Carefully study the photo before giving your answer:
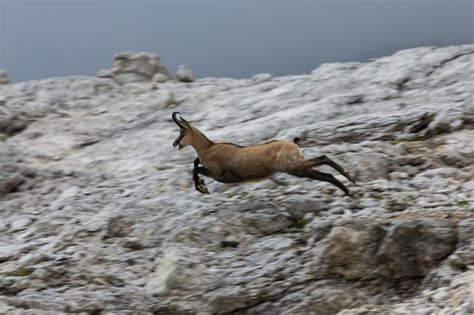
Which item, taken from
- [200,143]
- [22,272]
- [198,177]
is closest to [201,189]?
[198,177]

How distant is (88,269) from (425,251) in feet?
18.0

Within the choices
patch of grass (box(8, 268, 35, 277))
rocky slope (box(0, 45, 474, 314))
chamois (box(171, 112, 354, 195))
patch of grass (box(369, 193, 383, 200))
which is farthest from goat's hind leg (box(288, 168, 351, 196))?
patch of grass (box(8, 268, 35, 277))

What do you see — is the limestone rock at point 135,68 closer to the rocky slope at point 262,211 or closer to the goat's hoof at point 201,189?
the rocky slope at point 262,211

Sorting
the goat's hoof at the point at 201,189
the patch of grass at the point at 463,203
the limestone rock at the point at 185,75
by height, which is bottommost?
the patch of grass at the point at 463,203

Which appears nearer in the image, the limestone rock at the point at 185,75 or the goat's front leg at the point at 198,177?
the goat's front leg at the point at 198,177

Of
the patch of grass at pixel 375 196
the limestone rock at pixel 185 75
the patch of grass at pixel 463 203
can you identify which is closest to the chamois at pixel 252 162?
the patch of grass at pixel 375 196

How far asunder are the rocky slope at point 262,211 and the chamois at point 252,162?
0.42 metres

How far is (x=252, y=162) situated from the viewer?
45.9 feet

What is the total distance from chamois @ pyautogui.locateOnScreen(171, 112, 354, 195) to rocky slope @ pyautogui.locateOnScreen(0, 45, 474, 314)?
421 millimetres

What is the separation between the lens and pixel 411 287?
11.3 m

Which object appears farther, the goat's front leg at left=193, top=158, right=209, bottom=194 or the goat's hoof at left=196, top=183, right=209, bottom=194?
the goat's hoof at left=196, top=183, right=209, bottom=194

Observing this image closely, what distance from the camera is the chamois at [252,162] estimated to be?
44.2ft

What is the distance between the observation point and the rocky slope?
11523mm

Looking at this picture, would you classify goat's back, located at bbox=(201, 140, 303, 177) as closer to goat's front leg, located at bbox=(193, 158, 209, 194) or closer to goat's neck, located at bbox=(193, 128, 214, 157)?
goat's front leg, located at bbox=(193, 158, 209, 194)
